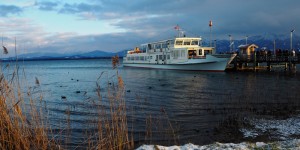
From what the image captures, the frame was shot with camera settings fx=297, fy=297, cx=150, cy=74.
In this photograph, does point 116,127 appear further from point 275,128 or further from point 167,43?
point 167,43

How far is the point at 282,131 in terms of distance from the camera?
9.76 metres

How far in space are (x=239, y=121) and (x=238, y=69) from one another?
1391 inches

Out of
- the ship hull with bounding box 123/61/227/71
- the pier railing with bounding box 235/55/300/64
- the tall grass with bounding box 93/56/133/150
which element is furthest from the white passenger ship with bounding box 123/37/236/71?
the tall grass with bounding box 93/56/133/150

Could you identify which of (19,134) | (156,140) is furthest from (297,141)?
(19,134)

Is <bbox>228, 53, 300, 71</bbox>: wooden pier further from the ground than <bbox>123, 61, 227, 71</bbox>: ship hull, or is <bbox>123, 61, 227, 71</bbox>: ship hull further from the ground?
<bbox>228, 53, 300, 71</bbox>: wooden pier

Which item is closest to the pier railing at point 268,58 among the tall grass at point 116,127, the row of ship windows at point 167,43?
the row of ship windows at point 167,43

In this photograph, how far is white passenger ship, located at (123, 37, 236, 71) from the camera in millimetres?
40812

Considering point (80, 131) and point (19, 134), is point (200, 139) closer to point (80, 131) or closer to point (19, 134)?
point (80, 131)

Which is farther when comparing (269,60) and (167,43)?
(167,43)

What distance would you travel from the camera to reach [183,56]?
44.9 meters

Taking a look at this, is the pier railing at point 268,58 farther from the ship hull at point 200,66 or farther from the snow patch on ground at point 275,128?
the snow patch on ground at point 275,128

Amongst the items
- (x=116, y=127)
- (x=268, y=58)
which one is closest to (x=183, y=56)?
(x=268, y=58)

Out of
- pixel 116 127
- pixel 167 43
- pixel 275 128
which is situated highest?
pixel 167 43

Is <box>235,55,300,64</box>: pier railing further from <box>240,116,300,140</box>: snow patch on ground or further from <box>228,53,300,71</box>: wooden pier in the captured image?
<box>240,116,300,140</box>: snow patch on ground
